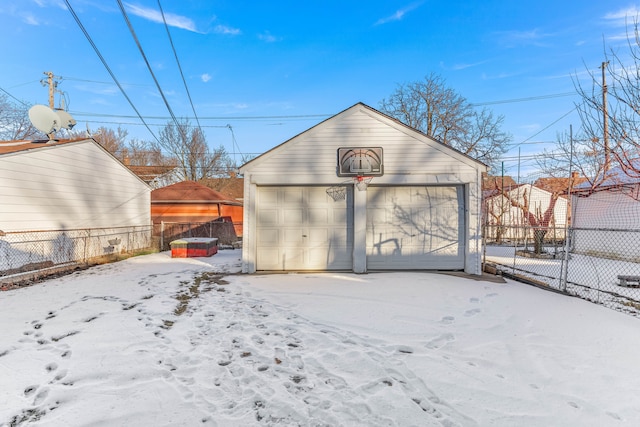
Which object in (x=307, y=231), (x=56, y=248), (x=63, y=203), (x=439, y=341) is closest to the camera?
(x=439, y=341)

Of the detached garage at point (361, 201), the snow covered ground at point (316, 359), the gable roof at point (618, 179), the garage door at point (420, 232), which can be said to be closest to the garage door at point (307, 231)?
the detached garage at point (361, 201)

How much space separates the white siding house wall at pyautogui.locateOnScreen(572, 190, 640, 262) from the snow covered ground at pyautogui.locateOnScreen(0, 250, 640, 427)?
29.0 ft

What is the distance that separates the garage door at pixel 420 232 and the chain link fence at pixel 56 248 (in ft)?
29.2

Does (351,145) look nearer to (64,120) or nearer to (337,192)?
(337,192)

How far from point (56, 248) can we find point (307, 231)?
7.78 metres

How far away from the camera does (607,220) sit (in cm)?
1159

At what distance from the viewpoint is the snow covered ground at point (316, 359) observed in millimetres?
2295

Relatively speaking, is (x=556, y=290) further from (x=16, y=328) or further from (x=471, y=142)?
(x=471, y=142)

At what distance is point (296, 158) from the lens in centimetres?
771

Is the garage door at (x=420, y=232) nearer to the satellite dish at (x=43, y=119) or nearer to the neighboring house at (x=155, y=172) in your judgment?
the satellite dish at (x=43, y=119)

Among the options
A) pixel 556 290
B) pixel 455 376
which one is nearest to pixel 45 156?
pixel 455 376

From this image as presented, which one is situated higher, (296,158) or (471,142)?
(471,142)

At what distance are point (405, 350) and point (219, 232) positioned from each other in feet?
51.8

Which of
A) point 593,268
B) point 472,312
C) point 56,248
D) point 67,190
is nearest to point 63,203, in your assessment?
point 67,190
